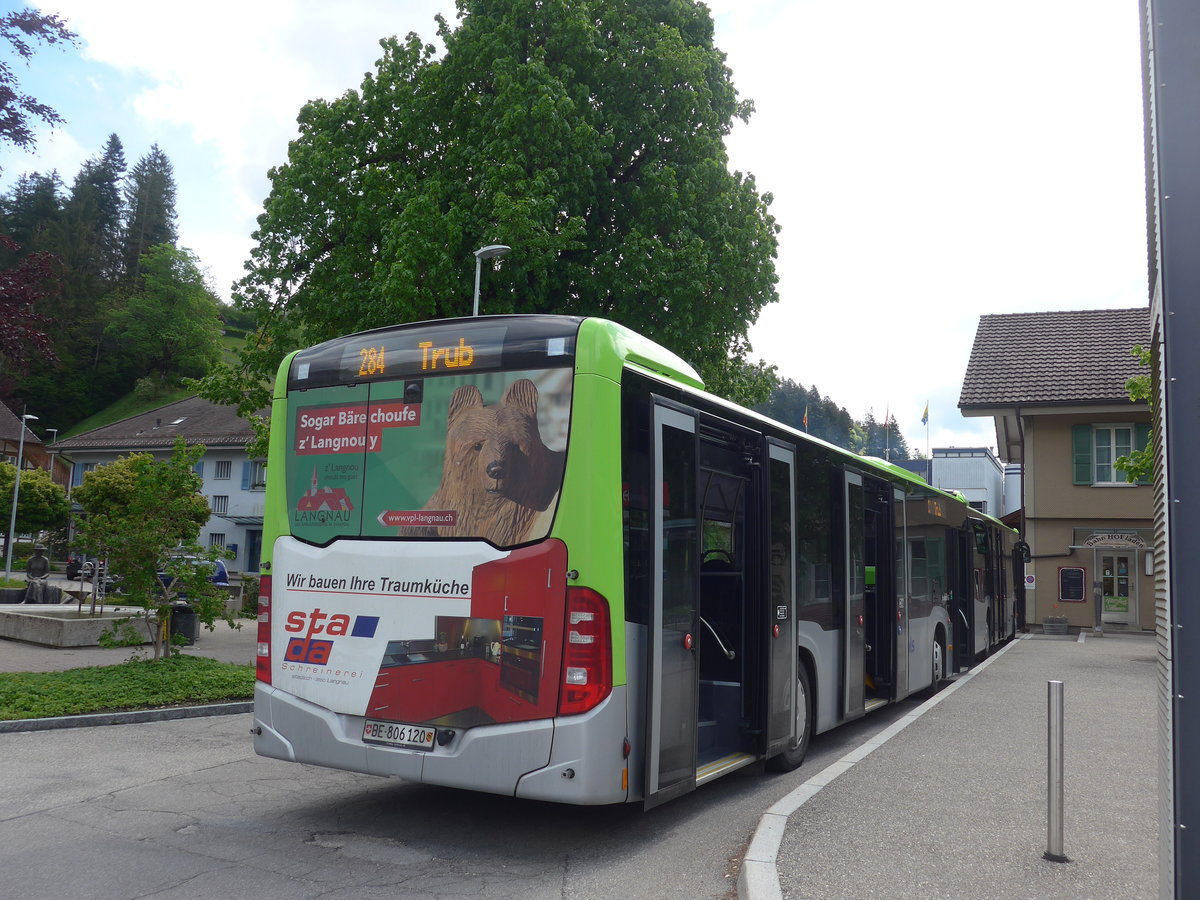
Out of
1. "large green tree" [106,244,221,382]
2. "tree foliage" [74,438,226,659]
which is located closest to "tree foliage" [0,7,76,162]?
"tree foliage" [74,438,226,659]

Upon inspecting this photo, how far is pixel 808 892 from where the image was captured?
4988 mm

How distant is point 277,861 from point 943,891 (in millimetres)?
Result: 3528

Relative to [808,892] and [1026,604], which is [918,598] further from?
[1026,604]

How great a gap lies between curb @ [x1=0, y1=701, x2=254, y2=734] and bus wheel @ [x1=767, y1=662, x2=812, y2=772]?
6128mm

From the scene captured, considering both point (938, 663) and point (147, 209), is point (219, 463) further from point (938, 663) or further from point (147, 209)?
point (147, 209)

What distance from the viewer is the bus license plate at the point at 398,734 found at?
19.5ft

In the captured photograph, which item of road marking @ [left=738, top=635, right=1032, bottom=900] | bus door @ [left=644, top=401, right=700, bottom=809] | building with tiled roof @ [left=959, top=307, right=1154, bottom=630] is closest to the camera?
road marking @ [left=738, top=635, right=1032, bottom=900]

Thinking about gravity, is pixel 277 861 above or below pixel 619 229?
below

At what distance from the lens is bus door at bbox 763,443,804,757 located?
7754mm

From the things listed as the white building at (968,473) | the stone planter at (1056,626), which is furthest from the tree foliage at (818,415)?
the stone planter at (1056,626)

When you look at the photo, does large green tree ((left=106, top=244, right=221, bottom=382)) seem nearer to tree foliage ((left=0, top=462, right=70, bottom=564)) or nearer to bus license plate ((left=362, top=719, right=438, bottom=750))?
tree foliage ((left=0, top=462, right=70, bottom=564))

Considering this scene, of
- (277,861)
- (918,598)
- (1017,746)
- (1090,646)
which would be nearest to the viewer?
(277,861)

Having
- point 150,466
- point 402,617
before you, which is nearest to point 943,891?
point 402,617

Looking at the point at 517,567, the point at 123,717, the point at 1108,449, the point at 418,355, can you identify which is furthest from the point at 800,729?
the point at 1108,449
